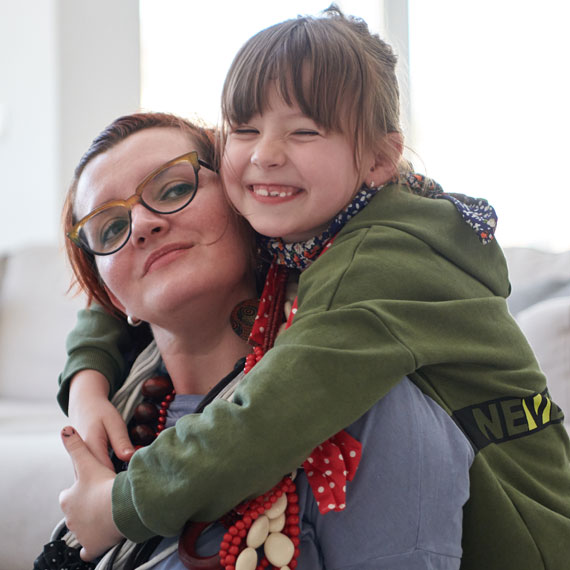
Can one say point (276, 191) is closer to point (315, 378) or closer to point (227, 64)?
point (315, 378)

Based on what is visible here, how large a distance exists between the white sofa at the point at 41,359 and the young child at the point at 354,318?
747 millimetres

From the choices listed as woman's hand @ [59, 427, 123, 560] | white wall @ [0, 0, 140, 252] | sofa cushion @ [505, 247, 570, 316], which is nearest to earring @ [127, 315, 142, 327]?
woman's hand @ [59, 427, 123, 560]

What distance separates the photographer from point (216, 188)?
3.87 feet

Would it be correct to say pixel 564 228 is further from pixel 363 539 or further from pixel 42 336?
pixel 363 539

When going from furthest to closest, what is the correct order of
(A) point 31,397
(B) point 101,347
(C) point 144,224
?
(A) point 31,397 → (B) point 101,347 → (C) point 144,224

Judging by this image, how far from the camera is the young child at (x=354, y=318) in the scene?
2.73 ft

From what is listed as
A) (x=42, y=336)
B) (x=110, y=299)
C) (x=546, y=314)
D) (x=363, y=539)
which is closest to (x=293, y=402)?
(x=363, y=539)

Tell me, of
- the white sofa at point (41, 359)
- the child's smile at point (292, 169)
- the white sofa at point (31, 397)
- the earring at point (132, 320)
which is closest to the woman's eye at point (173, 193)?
the child's smile at point (292, 169)

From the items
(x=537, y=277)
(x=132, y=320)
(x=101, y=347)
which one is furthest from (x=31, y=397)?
(x=537, y=277)

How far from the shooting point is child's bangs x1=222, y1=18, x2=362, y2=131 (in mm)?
1007

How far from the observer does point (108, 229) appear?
1.18 m

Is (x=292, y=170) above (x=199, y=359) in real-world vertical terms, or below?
above

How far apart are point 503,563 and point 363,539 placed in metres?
0.21

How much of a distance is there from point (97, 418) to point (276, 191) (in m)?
0.51
